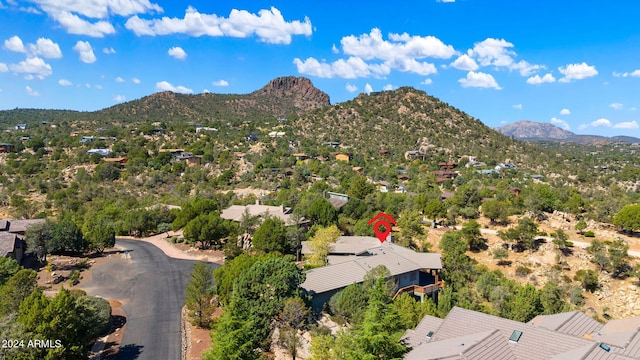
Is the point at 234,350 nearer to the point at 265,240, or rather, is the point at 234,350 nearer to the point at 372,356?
the point at 372,356

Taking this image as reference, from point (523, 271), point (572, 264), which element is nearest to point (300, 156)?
point (523, 271)

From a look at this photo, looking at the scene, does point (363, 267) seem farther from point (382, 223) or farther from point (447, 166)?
point (447, 166)

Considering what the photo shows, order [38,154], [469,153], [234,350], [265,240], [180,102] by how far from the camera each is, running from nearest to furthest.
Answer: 1. [234,350]
2. [265,240]
3. [38,154]
4. [469,153]
5. [180,102]

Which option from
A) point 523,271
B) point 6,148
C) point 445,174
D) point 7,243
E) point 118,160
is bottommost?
point 523,271

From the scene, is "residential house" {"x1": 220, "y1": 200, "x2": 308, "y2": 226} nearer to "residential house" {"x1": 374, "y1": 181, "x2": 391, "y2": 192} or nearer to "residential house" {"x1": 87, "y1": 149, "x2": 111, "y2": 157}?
"residential house" {"x1": 374, "y1": 181, "x2": 391, "y2": 192}

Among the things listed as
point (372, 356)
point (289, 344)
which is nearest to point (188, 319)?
point (289, 344)

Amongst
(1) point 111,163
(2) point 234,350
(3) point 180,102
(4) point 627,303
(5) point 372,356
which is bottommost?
(4) point 627,303

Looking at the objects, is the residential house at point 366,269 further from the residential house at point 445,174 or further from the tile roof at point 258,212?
the residential house at point 445,174
